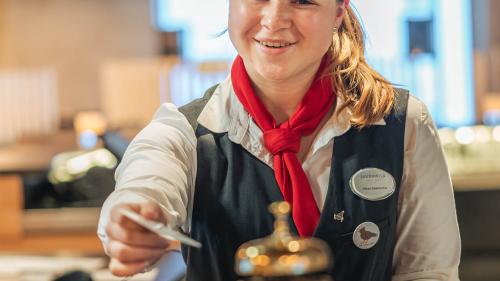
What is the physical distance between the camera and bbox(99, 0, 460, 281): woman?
57.2 inches

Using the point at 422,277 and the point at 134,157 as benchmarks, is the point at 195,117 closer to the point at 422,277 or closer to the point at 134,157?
the point at 134,157

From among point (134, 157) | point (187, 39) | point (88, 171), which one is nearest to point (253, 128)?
point (134, 157)

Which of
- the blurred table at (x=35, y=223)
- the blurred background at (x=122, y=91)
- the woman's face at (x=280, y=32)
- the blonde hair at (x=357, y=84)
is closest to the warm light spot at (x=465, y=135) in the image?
the blurred background at (x=122, y=91)

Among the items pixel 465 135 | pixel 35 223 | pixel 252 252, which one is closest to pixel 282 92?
pixel 252 252

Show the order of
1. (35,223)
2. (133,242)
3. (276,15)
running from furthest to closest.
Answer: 1. (35,223)
2. (276,15)
3. (133,242)

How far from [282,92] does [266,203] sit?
165 mm

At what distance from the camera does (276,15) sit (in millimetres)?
1325

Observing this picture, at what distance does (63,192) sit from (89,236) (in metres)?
0.24

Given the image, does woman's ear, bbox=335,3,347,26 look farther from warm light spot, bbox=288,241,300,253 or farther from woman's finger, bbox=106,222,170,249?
warm light spot, bbox=288,241,300,253

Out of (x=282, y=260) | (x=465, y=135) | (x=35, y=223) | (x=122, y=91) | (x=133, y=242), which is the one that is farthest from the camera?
(x=122, y=91)

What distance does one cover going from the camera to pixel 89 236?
4.43m

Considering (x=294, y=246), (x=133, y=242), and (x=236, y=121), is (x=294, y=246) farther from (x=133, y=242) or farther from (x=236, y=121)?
(x=236, y=121)

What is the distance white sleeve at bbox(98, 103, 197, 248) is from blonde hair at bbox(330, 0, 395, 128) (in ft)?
0.78

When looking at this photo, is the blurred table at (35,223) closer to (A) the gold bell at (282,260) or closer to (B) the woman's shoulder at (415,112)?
(B) the woman's shoulder at (415,112)
